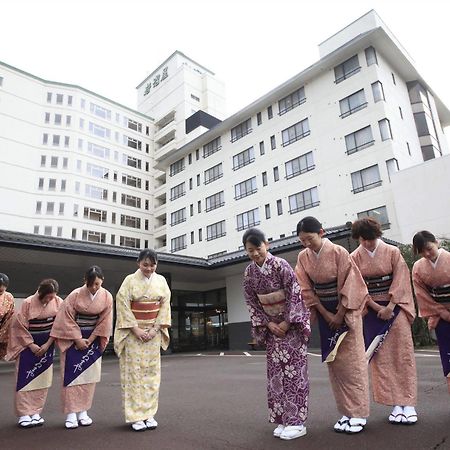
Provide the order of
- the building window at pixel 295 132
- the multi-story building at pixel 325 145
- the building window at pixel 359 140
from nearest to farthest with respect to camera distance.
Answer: the multi-story building at pixel 325 145
the building window at pixel 359 140
the building window at pixel 295 132

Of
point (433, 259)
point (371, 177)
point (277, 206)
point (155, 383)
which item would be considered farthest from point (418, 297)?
point (277, 206)

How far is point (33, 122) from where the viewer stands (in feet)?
111

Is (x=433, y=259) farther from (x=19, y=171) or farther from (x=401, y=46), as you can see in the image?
(x=19, y=171)

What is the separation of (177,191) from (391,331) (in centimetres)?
3090

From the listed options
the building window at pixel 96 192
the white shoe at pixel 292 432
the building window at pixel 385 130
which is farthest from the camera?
the building window at pixel 96 192

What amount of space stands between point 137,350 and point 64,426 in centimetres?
111

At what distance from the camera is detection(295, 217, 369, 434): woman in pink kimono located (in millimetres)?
3092

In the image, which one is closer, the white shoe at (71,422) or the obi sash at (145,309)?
the white shoe at (71,422)

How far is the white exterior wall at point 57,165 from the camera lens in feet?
104

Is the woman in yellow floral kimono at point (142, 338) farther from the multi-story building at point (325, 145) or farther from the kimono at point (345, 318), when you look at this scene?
the multi-story building at point (325, 145)

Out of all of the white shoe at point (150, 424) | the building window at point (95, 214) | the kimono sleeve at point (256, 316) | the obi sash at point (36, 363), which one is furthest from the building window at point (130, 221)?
the kimono sleeve at point (256, 316)

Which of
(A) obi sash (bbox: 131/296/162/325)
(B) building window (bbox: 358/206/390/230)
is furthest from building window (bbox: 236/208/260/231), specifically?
(A) obi sash (bbox: 131/296/162/325)

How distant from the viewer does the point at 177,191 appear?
3353cm

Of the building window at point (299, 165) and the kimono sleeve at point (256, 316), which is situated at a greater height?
the building window at point (299, 165)
